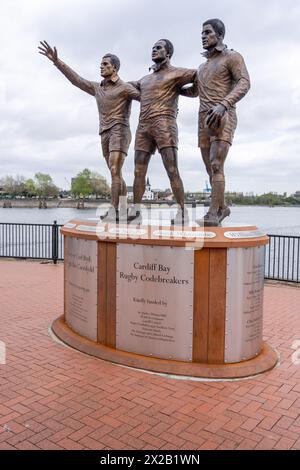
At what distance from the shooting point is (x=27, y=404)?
Answer: 3.77 metres

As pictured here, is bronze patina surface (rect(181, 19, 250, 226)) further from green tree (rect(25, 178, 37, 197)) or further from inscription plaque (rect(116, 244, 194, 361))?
green tree (rect(25, 178, 37, 197))

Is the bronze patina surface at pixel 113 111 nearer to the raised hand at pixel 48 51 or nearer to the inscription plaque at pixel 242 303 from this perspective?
the raised hand at pixel 48 51

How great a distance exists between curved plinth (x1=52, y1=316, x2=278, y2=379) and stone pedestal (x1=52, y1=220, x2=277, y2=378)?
11mm

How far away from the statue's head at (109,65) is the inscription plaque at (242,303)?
322 centimetres

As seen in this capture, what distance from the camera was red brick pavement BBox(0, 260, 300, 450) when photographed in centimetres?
323

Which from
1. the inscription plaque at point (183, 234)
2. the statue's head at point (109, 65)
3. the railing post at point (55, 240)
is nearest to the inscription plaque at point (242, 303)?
the inscription plaque at point (183, 234)

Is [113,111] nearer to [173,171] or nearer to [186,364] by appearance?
[173,171]

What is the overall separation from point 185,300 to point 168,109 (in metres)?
2.64

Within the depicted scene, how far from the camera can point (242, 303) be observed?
4.62 m

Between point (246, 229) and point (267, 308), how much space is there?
131 inches

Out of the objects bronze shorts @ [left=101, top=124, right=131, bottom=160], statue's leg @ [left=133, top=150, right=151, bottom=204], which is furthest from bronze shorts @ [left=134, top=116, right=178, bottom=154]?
bronze shorts @ [left=101, top=124, right=131, bottom=160]

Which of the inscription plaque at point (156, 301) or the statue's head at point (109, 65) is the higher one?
the statue's head at point (109, 65)

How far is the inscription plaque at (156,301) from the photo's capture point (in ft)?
15.0
